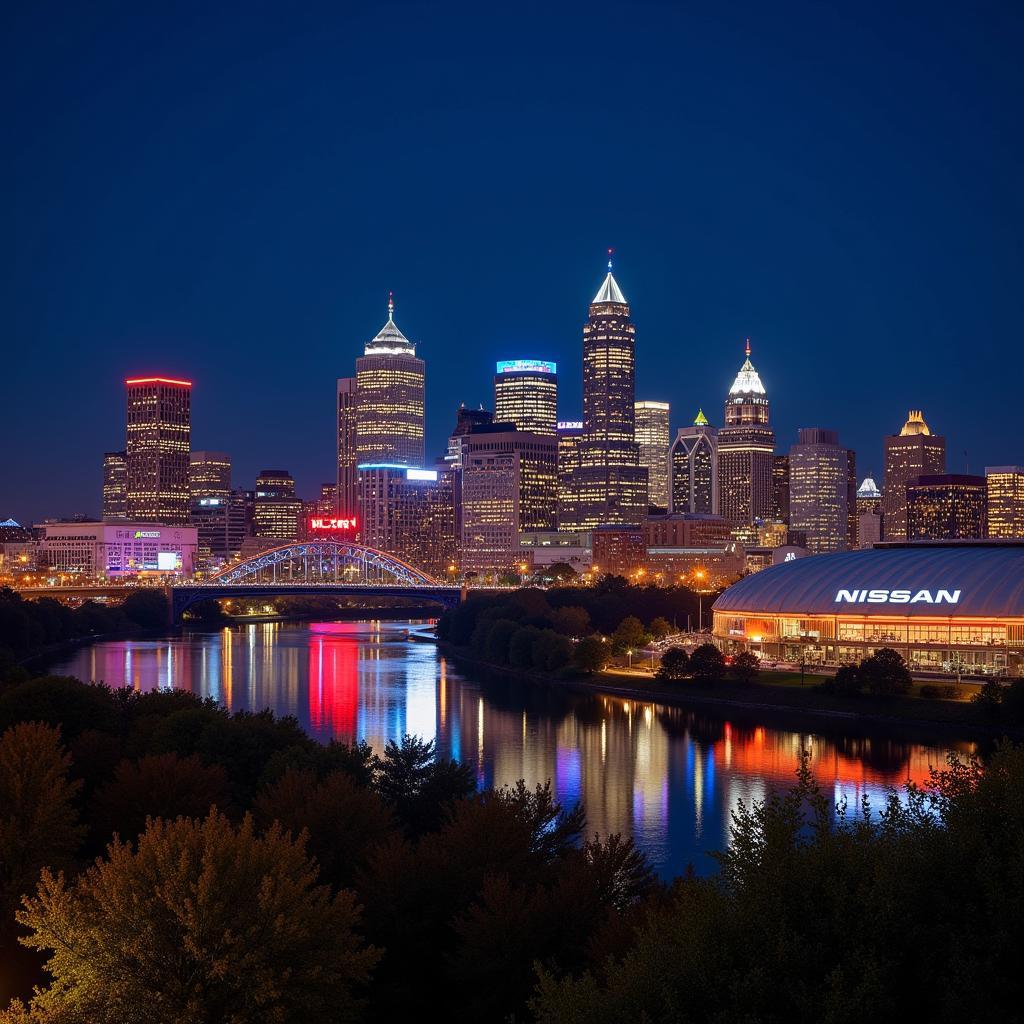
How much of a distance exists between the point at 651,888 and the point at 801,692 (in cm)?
4564

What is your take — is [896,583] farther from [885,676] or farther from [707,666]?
[885,676]

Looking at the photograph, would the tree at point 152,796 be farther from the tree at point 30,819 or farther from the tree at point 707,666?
the tree at point 707,666

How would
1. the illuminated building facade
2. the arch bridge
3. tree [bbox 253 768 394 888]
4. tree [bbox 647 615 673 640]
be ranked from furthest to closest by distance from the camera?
the illuminated building facade → the arch bridge → tree [bbox 647 615 673 640] → tree [bbox 253 768 394 888]

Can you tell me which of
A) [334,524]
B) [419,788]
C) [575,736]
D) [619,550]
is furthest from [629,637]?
[334,524]

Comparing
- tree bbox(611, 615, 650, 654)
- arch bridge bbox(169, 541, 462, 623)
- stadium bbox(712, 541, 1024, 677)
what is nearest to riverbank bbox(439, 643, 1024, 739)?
tree bbox(611, 615, 650, 654)

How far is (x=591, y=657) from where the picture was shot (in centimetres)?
8056

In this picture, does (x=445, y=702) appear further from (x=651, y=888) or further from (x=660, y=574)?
(x=660, y=574)

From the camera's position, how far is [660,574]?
183625mm

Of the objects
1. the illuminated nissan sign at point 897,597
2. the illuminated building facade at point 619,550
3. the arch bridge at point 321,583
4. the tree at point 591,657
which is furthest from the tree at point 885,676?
the illuminated building facade at point 619,550

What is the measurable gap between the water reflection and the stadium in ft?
44.7

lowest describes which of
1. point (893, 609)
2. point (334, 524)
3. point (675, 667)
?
point (675, 667)

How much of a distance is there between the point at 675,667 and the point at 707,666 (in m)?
2.26

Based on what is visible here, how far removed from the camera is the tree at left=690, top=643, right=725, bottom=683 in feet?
235

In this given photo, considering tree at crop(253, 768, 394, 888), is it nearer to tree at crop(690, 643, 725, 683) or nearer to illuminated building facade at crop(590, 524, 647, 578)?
tree at crop(690, 643, 725, 683)
